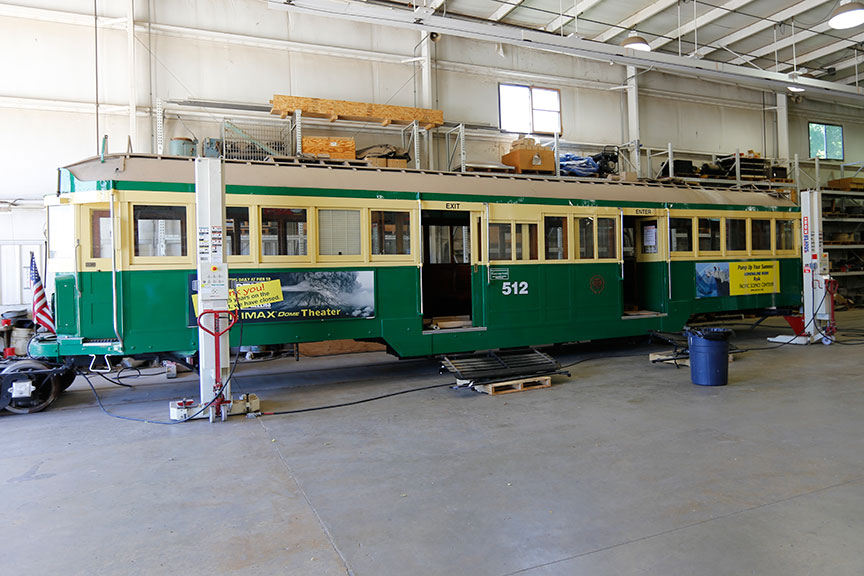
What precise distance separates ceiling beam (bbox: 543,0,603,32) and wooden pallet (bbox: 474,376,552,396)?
24.5 ft

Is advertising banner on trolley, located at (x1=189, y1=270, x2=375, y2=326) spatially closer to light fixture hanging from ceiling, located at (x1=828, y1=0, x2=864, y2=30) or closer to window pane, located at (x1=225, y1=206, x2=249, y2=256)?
window pane, located at (x1=225, y1=206, x2=249, y2=256)

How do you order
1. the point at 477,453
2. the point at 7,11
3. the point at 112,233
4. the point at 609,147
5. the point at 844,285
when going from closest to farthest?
the point at 477,453 → the point at 112,233 → the point at 7,11 → the point at 609,147 → the point at 844,285

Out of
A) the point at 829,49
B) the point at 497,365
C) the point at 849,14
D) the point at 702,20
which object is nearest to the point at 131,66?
the point at 497,365

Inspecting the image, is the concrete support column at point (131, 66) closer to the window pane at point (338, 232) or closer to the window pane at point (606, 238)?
the window pane at point (338, 232)

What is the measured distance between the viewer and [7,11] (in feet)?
30.7

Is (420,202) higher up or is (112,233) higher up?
(420,202)

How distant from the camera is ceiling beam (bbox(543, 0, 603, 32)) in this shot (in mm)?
11573

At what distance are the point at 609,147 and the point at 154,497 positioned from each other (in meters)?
13.0

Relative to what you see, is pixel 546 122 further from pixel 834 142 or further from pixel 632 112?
pixel 834 142

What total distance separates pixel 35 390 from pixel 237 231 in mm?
2813

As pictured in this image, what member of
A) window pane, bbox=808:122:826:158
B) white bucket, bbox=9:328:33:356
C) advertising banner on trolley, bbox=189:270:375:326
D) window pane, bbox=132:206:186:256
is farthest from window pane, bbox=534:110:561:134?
white bucket, bbox=9:328:33:356

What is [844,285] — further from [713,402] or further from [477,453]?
[477,453]

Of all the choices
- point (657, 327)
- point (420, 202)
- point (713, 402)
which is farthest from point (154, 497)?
point (657, 327)

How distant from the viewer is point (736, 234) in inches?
403
